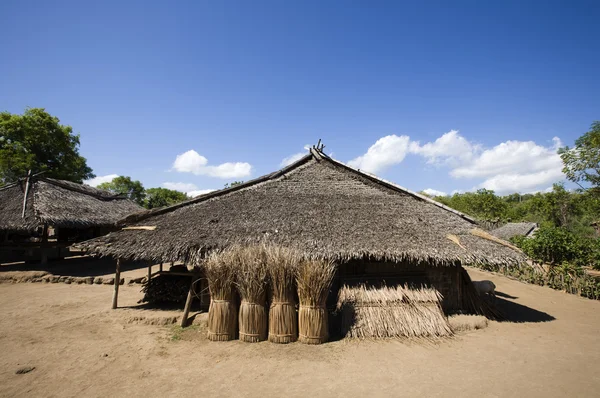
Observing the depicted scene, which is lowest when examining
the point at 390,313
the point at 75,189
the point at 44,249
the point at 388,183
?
the point at 390,313

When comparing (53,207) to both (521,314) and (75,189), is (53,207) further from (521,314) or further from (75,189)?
(521,314)

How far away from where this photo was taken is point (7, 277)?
1132cm

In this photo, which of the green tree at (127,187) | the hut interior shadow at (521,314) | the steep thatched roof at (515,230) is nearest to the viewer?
the hut interior shadow at (521,314)

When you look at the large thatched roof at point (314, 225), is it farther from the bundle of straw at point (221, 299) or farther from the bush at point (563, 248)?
the bush at point (563, 248)

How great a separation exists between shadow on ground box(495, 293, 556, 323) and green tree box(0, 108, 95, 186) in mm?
26013

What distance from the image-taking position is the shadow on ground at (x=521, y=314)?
7612 millimetres

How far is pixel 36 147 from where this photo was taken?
2319 centimetres

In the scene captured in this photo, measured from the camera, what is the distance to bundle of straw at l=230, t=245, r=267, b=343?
18.4 feet

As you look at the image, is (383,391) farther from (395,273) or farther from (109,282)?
(109,282)

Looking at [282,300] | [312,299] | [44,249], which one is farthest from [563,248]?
[44,249]

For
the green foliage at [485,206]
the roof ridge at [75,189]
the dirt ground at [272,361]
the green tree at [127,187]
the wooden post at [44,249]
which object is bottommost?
the dirt ground at [272,361]

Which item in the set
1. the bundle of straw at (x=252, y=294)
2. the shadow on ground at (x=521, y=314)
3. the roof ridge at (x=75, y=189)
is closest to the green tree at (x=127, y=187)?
the roof ridge at (x=75, y=189)

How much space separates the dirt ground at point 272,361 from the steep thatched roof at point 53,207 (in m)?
6.69

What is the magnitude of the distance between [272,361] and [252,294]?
121 centimetres
